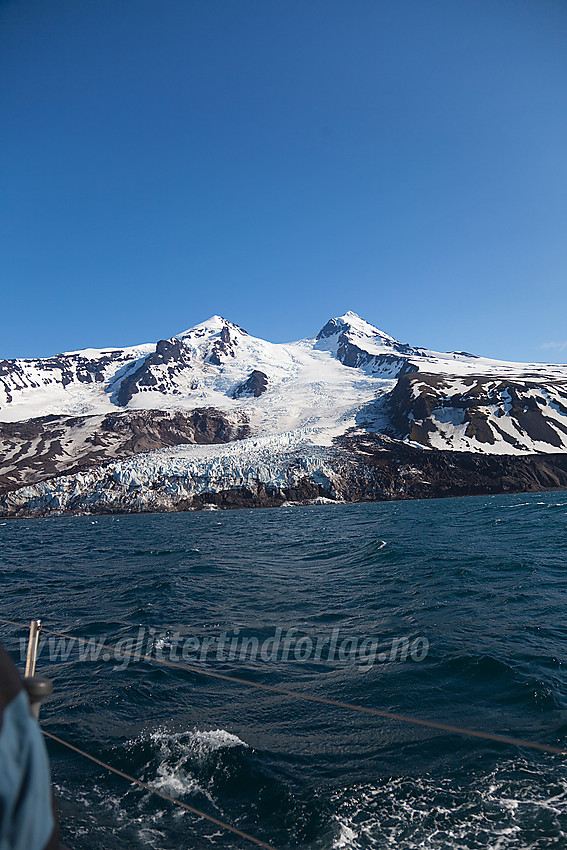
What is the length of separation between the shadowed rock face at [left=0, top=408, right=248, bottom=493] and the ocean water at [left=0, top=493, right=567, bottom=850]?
4058 inches

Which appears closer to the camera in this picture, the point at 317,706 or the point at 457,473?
the point at 317,706

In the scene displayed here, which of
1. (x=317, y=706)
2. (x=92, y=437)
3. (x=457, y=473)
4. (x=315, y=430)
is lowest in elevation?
(x=317, y=706)

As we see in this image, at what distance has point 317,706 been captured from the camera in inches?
383

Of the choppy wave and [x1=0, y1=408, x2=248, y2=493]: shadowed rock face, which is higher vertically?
[x1=0, y1=408, x2=248, y2=493]: shadowed rock face

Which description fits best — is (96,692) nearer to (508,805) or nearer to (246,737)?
(246,737)

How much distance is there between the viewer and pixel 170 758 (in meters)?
7.96

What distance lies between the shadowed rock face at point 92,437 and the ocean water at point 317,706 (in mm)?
103068

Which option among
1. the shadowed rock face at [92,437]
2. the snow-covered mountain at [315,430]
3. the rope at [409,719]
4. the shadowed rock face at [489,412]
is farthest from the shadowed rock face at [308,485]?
the rope at [409,719]

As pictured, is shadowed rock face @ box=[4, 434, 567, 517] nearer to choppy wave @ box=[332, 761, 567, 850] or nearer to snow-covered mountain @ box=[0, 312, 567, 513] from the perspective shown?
snow-covered mountain @ box=[0, 312, 567, 513]

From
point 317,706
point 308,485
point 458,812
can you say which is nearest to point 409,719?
point 458,812

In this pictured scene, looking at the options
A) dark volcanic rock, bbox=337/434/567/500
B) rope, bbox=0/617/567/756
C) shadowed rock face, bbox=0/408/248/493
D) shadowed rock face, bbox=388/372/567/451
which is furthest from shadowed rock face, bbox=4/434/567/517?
rope, bbox=0/617/567/756

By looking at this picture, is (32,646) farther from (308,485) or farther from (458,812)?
(308,485)

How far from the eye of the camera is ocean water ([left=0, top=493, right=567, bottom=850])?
6.50m

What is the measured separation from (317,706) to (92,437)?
493 feet
